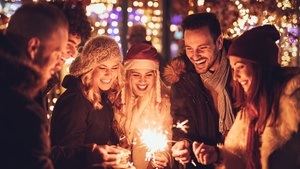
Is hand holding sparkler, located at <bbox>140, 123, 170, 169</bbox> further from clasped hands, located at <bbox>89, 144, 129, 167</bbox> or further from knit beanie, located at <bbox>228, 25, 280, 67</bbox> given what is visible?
knit beanie, located at <bbox>228, 25, 280, 67</bbox>

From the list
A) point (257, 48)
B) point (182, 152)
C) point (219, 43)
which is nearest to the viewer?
point (257, 48)

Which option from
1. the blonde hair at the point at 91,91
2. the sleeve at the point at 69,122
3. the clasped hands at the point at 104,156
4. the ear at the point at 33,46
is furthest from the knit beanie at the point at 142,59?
the ear at the point at 33,46

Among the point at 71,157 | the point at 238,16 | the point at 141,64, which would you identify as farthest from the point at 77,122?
the point at 238,16

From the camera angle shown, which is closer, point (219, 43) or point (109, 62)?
point (109, 62)

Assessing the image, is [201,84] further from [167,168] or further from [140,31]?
[140,31]

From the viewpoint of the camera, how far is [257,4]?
800 centimetres

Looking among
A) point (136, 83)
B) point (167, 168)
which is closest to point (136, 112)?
point (136, 83)

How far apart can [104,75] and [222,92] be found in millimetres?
1419

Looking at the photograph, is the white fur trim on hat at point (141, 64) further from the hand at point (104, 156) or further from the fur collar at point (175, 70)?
the hand at point (104, 156)

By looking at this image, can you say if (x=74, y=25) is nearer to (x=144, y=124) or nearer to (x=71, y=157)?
(x=144, y=124)

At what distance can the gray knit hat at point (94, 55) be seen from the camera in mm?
5707

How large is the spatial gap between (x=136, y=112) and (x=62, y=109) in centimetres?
116

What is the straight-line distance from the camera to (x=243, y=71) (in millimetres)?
4770

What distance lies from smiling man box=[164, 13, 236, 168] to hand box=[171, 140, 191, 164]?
0.09 metres
